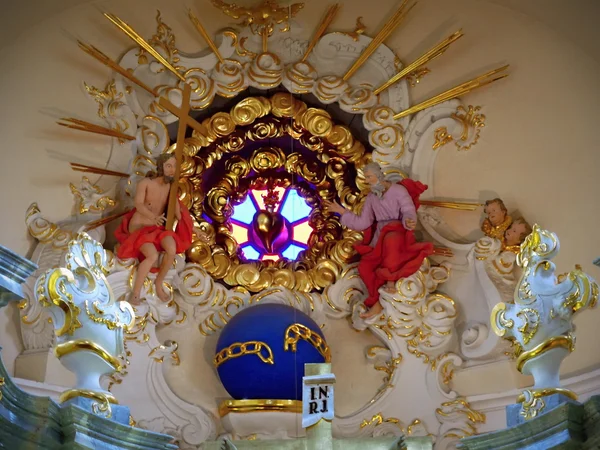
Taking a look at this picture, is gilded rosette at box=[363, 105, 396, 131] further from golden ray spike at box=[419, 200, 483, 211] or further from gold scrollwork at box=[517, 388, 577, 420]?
gold scrollwork at box=[517, 388, 577, 420]

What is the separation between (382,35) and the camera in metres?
7.49

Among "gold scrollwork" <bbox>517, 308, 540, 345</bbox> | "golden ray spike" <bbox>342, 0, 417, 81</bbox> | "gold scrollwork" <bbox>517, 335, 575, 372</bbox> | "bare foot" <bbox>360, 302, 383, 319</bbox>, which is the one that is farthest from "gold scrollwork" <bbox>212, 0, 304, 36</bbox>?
"gold scrollwork" <bbox>517, 335, 575, 372</bbox>

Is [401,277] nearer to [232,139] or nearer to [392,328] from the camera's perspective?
[392,328]

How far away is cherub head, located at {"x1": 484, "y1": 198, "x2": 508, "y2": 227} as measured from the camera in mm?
7188

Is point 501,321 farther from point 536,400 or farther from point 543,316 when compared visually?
point 536,400

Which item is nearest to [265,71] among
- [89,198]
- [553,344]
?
[89,198]

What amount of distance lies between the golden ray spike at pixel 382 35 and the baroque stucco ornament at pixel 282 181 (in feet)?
0.07

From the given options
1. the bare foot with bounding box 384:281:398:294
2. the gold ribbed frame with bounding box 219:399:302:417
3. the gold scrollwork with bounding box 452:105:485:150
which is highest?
the gold scrollwork with bounding box 452:105:485:150

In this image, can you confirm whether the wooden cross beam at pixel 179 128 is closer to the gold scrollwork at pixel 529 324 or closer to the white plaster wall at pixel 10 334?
the white plaster wall at pixel 10 334

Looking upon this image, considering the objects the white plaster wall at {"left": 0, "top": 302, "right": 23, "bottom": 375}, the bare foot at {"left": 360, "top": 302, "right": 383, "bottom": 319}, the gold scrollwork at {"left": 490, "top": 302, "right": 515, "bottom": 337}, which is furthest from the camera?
the bare foot at {"left": 360, "top": 302, "right": 383, "bottom": 319}

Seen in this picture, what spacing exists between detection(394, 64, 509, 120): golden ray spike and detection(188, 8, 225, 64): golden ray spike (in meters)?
1.22

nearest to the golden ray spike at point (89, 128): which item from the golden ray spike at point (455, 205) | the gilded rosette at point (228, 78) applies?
the gilded rosette at point (228, 78)

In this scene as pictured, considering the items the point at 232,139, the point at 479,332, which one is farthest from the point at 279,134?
the point at 479,332

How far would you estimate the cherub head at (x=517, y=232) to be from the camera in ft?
23.5
